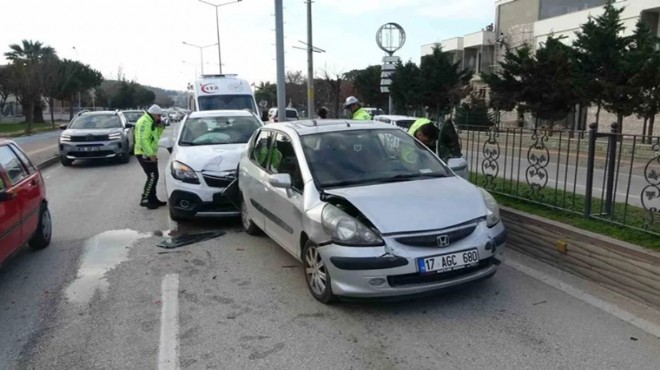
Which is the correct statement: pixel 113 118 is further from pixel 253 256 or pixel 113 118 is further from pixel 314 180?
pixel 314 180

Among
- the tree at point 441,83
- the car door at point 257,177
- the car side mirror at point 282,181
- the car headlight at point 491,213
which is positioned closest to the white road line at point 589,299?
the car headlight at point 491,213

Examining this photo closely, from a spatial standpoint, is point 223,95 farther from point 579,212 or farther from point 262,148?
point 579,212

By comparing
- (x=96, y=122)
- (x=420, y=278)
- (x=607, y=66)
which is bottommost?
(x=420, y=278)

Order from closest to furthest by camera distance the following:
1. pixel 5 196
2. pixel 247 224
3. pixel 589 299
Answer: pixel 589 299 → pixel 5 196 → pixel 247 224

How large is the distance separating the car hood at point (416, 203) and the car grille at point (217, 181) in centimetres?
290

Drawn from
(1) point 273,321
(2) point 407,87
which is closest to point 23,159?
(1) point 273,321

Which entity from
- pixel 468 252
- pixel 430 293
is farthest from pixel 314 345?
pixel 468 252

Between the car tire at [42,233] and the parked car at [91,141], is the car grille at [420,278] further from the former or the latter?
the parked car at [91,141]

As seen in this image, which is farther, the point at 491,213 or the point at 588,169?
the point at 588,169

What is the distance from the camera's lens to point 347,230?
4.20 metres

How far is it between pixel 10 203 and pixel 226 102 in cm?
1318

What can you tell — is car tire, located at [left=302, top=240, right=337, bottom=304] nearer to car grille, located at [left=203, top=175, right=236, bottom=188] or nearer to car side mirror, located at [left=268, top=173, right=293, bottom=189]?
car side mirror, located at [left=268, top=173, right=293, bottom=189]

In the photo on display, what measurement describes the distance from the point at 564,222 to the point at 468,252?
5.90ft

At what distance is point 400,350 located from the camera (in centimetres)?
372
